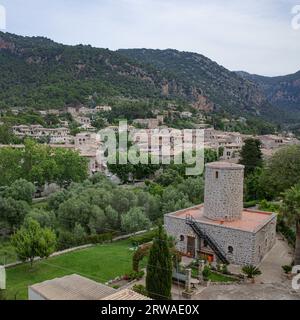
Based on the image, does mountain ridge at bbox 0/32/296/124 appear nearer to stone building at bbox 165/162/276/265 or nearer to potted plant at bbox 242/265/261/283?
stone building at bbox 165/162/276/265

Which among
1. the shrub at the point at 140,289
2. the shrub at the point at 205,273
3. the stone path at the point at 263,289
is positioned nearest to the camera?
the shrub at the point at 140,289

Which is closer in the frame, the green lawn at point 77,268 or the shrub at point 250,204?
the green lawn at point 77,268

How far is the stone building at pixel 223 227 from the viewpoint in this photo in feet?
74.8

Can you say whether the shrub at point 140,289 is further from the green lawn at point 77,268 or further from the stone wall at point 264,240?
the stone wall at point 264,240

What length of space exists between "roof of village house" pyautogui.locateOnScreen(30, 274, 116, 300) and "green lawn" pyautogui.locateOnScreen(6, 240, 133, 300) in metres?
4.34

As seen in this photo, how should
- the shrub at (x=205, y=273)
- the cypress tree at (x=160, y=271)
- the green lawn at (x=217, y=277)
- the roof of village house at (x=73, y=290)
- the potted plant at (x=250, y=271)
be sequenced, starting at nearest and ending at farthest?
the roof of village house at (x=73, y=290) → the cypress tree at (x=160, y=271) → the shrub at (x=205, y=273) → the potted plant at (x=250, y=271) → the green lawn at (x=217, y=277)

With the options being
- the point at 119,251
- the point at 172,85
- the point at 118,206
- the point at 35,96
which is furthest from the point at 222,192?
Answer: the point at 172,85

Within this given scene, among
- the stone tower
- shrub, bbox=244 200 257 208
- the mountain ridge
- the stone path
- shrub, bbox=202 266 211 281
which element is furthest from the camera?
the mountain ridge

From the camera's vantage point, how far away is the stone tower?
24.7 meters

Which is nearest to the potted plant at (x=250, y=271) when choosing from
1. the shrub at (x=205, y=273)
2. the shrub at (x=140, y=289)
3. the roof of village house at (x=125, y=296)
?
the shrub at (x=205, y=273)

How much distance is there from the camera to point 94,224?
30094 mm

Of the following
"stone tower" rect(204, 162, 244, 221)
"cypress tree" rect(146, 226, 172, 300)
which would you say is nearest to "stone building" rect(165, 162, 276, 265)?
"stone tower" rect(204, 162, 244, 221)
